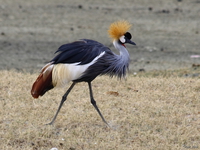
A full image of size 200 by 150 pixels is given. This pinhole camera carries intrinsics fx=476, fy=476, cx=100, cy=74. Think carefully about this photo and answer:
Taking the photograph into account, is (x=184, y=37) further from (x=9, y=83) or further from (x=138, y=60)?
(x=9, y=83)

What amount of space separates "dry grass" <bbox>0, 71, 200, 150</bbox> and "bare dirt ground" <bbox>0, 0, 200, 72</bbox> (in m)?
2.65

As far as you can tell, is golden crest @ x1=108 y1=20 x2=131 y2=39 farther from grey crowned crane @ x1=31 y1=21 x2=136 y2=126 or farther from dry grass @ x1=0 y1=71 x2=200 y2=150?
dry grass @ x1=0 y1=71 x2=200 y2=150

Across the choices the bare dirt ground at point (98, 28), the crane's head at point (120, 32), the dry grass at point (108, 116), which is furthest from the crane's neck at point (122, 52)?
the bare dirt ground at point (98, 28)

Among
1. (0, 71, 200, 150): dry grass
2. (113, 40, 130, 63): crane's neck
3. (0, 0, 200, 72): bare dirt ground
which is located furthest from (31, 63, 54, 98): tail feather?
(0, 0, 200, 72): bare dirt ground

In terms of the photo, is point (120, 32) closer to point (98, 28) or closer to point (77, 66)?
point (77, 66)

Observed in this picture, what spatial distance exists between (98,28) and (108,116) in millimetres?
8559

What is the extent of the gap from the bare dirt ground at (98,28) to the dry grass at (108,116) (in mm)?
2654

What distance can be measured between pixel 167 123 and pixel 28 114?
1.68 metres

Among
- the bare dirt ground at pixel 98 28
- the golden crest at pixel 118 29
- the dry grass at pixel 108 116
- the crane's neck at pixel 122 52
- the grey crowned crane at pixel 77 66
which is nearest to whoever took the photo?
the dry grass at pixel 108 116

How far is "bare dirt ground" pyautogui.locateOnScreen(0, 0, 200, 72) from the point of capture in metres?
10.9

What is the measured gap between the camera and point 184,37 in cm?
1354

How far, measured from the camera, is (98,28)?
1423 cm

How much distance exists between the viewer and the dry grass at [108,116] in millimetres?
5000

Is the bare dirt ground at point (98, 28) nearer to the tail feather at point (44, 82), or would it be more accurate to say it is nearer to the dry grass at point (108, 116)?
→ the dry grass at point (108, 116)
